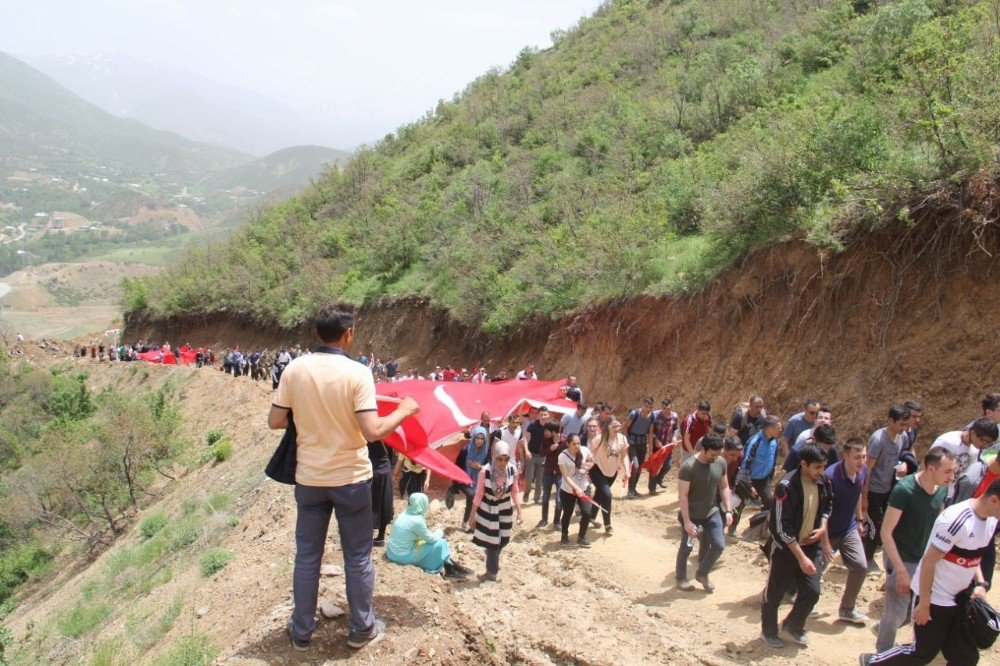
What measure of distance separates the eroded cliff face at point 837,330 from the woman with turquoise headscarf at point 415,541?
7.42 metres

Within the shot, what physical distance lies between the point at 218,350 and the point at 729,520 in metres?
38.5

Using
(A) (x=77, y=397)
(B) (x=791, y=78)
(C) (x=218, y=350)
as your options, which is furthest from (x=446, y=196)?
(A) (x=77, y=397)

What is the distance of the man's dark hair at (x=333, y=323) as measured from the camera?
473 cm

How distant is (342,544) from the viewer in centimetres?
480

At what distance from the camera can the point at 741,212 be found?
556 inches

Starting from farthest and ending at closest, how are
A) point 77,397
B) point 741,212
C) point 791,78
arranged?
point 77,397, point 791,78, point 741,212

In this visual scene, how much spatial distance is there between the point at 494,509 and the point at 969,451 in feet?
15.4

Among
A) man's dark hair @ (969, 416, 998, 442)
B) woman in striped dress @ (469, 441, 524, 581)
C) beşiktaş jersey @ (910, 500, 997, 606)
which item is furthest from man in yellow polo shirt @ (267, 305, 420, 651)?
man's dark hair @ (969, 416, 998, 442)

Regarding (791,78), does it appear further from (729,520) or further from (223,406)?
(223,406)

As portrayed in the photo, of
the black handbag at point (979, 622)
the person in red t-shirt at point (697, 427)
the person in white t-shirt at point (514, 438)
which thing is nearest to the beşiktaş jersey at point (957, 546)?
the black handbag at point (979, 622)

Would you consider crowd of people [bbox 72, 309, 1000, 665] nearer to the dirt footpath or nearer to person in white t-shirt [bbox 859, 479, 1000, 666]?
person in white t-shirt [bbox 859, 479, 1000, 666]

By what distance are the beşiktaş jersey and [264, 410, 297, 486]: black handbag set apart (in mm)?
4295

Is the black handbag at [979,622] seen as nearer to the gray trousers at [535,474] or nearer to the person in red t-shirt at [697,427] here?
the person in red t-shirt at [697,427]

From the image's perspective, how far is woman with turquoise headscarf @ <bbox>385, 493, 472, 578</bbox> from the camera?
267 inches
